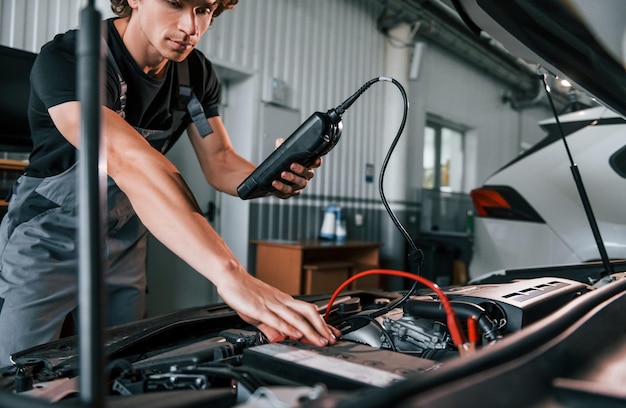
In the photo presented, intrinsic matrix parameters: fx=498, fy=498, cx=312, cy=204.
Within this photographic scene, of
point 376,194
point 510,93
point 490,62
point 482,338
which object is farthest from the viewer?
point 510,93

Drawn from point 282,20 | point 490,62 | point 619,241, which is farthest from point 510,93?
point 619,241

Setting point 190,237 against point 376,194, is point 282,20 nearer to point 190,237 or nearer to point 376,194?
point 376,194

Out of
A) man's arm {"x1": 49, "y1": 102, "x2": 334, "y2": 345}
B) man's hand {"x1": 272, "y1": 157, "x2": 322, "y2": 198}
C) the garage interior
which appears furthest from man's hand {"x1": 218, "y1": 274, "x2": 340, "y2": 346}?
the garage interior

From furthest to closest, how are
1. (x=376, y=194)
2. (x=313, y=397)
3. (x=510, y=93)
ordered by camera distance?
(x=510, y=93) < (x=376, y=194) < (x=313, y=397)

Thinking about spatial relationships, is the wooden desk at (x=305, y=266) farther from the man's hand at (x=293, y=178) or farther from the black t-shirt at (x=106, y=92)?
the man's hand at (x=293, y=178)

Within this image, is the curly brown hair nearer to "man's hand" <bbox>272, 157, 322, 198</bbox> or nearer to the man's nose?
the man's nose

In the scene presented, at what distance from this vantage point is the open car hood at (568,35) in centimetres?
86

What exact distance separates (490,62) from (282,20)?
144 inches

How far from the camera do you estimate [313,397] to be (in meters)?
0.43

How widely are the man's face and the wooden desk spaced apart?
2.49m

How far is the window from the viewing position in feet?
20.9

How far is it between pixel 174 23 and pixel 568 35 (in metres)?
0.89

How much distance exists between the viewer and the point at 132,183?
96 centimetres

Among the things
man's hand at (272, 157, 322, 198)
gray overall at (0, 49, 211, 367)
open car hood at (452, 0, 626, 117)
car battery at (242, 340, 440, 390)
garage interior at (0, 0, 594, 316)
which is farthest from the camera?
garage interior at (0, 0, 594, 316)
